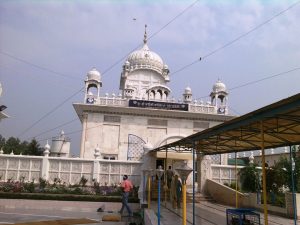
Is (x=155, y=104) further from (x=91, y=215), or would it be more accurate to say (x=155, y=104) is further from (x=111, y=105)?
(x=91, y=215)

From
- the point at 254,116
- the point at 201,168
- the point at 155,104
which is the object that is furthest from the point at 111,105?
the point at 254,116

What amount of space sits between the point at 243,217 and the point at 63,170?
555 inches

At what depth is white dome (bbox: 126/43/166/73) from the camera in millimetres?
34844

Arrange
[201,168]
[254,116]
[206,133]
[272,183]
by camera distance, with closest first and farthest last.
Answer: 1. [254,116]
2. [206,133]
3. [272,183]
4. [201,168]

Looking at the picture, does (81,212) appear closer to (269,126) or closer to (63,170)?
(63,170)

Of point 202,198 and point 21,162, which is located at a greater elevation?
point 21,162

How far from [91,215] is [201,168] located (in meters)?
7.13

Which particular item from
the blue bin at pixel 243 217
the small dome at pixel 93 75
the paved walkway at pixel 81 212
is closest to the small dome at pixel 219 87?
the small dome at pixel 93 75

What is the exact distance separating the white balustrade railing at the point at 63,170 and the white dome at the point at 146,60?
55.1 feet

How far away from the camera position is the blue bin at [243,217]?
788 centimetres

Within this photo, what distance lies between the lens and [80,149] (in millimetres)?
24781

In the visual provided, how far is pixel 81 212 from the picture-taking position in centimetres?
1479

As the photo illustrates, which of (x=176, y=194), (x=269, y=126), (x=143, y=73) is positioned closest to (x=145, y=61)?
(x=143, y=73)

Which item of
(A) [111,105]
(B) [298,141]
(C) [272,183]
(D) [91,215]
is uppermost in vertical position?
(A) [111,105]
